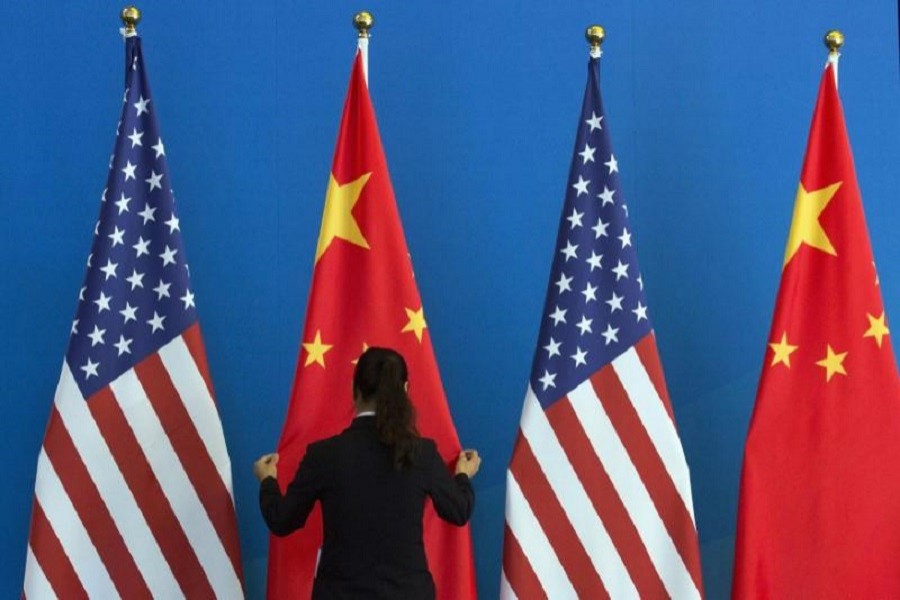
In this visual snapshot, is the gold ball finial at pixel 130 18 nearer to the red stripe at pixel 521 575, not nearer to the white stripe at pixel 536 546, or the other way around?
the white stripe at pixel 536 546

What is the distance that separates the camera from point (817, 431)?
3.46m

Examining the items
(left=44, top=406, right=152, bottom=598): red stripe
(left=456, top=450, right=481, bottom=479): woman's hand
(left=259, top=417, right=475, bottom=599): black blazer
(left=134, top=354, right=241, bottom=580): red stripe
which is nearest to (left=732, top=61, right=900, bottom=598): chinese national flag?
(left=456, top=450, right=481, bottom=479): woman's hand

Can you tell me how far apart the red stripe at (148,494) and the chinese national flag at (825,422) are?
139 cm

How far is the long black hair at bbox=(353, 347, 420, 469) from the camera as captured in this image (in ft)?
9.71

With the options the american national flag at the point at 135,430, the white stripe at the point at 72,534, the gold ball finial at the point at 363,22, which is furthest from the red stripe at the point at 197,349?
the gold ball finial at the point at 363,22

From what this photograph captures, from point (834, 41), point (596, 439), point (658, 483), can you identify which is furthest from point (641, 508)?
point (834, 41)

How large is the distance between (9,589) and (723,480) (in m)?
2.06

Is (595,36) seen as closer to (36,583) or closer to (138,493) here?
(138,493)

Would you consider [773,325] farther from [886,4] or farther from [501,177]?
[886,4]

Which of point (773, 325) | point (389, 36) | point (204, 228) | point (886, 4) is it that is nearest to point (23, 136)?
point (204, 228)

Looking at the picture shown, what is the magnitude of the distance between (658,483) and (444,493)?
0.68m

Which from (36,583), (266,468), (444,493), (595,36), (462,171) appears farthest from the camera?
(462,171)

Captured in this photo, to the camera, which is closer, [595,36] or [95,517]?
[95,517]

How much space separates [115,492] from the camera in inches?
134
